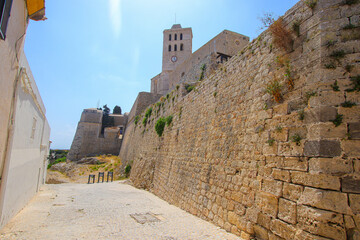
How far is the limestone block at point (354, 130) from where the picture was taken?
3.04 metres

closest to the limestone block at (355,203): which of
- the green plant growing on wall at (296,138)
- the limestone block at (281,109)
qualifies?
the green plant growing on wall at (296,138)

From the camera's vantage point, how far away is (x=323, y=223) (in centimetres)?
294

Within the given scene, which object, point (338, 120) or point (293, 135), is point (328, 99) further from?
point (293, 135)

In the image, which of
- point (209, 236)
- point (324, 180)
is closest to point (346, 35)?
point (324, 180)

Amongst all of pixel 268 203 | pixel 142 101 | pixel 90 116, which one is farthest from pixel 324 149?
pixel 90 116

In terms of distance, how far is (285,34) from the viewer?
4285 mm

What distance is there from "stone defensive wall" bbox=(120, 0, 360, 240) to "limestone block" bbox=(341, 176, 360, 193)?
1cm

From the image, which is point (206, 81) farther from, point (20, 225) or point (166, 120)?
point (20, 225)

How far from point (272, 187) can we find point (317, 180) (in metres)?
0.89

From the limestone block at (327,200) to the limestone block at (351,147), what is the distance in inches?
21.2

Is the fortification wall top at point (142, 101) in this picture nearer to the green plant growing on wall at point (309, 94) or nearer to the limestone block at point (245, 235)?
the limestone block at point (245, 235)

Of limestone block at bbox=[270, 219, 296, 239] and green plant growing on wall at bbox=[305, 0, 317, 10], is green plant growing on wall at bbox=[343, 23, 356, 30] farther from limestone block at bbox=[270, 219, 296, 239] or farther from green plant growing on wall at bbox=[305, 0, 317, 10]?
limestone block at bbox=[270, 219, 296, 239]

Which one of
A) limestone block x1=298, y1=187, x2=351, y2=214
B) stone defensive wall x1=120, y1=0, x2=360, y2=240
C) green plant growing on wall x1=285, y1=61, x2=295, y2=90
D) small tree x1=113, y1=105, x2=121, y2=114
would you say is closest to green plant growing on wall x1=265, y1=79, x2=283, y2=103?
stone defensive wall x1=120, y1=0, x2=360, y2=240

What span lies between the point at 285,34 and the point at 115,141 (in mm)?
33247
